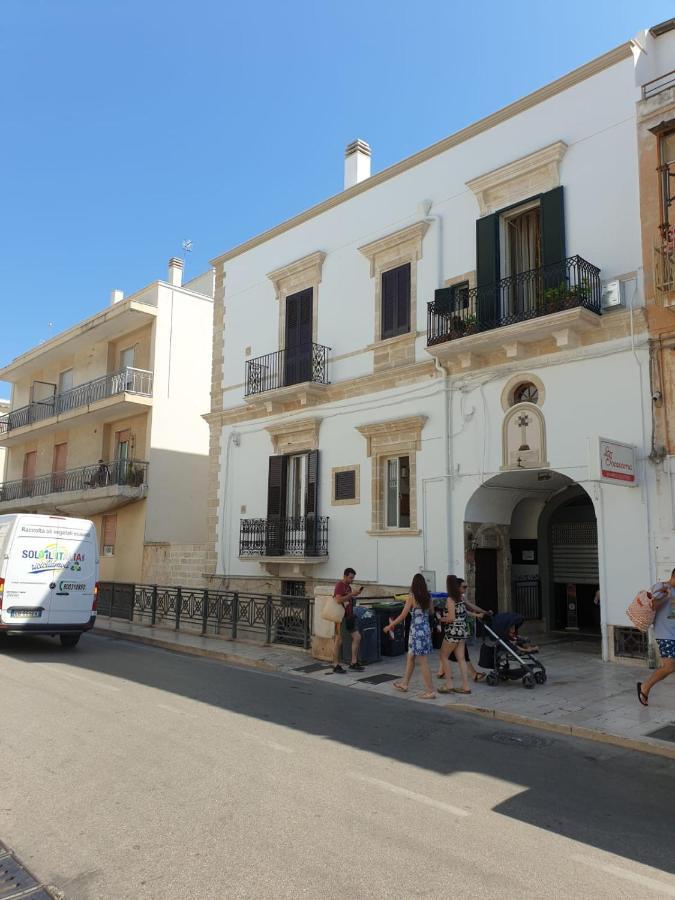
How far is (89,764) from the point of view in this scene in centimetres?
588

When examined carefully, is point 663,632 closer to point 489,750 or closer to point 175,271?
point 489,750

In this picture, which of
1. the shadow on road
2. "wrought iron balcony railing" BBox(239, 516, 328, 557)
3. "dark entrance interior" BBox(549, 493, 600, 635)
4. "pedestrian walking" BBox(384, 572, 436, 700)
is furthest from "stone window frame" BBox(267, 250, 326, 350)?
the shadow on road

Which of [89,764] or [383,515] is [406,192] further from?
[89,764]

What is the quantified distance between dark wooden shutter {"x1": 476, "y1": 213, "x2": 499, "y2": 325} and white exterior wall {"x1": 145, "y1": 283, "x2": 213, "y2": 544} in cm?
1306

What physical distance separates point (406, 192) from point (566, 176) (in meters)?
3.99

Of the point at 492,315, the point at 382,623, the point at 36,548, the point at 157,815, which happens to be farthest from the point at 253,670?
the point at 492,315

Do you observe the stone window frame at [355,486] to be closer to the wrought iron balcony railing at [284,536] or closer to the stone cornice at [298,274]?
the wrought iron balcony railing at [284,536]

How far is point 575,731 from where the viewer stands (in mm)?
7426

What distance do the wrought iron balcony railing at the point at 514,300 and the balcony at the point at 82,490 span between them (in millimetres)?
12366

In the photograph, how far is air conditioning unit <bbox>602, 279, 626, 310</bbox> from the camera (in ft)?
38.1

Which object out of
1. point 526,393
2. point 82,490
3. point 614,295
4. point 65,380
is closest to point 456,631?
point 526,393

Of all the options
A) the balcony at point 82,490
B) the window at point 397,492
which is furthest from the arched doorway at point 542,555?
the balcony at point 82,490

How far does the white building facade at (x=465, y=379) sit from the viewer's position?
38.5 ft

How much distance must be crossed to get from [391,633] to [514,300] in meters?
6.53
